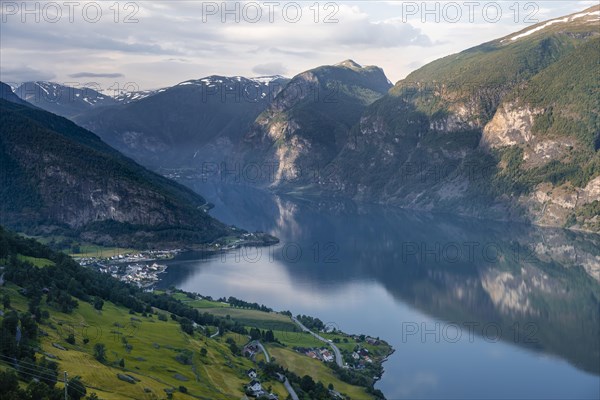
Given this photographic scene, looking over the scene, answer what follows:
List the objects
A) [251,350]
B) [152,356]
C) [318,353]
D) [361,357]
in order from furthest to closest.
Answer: [361,357] → [318,353] → [251,350] → [152,356]

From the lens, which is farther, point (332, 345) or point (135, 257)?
point (135, 257)

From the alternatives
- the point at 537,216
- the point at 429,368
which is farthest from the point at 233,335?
the point at 537,216

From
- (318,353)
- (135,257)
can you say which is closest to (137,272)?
(135,257)

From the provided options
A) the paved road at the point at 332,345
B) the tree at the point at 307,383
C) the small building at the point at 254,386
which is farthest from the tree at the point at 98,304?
the paved road at the point at 332,345

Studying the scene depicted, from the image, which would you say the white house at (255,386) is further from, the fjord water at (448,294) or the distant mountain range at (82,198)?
the distant mountain range at (82,198)

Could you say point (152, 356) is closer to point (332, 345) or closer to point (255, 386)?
point (255, 386)

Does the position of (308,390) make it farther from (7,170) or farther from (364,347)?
(7,170)
